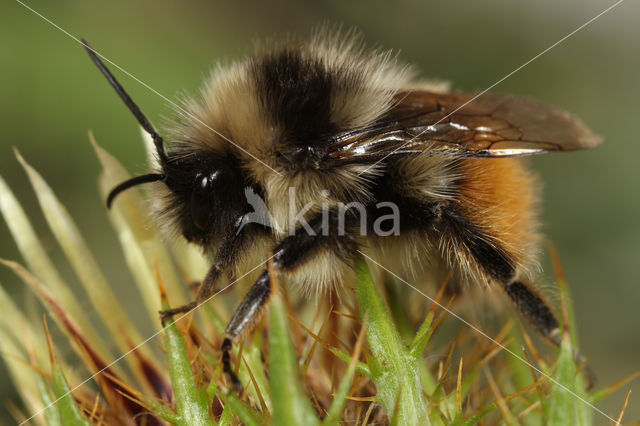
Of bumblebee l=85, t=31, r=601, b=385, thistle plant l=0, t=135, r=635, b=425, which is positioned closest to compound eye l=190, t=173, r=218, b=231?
bumblebee l=85, t=31, r=601, b=385

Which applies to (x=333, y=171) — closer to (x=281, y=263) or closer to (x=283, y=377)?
(x=281, y=263)

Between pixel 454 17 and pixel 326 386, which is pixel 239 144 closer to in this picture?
pixel 326 386

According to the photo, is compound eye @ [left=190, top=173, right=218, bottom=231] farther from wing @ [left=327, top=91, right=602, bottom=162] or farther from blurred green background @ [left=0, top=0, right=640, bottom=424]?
blurred green background @ [left=0, top=0, right=640, bottom=424]

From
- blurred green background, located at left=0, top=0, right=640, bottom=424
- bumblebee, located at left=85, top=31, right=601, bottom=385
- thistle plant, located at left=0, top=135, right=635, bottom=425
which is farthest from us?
blurred green background, located at left=0, top=0, right=640, bottom=424

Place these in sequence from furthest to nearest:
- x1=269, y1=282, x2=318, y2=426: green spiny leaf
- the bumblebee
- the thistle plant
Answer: the bumblebee, the thistle plant, x1=269, y1=282, x2=318, y2=426: green spiny leaf

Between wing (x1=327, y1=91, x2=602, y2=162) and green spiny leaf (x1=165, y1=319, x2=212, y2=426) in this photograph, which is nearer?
green spiny leaf (x1=165, y1=319, x2=212, y2=426)

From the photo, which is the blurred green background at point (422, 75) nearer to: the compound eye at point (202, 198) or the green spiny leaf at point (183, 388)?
the compound eye at point (202, 198)

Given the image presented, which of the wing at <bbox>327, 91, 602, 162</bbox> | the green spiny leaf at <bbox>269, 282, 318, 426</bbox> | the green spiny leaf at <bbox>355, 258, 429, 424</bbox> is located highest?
the wing at <bbox>327, 91, 602, 162</bbox>
